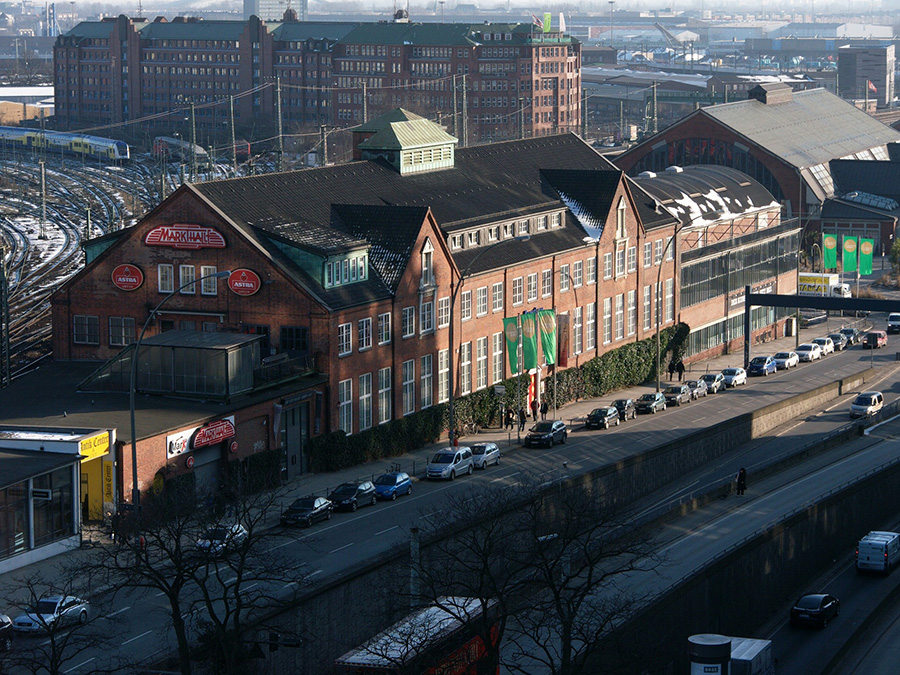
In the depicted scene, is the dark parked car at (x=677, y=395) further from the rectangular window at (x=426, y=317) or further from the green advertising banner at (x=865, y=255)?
the green advertising banner at (x=865, y=255)

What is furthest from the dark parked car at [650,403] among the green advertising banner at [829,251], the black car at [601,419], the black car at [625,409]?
the green advertising banner at [829,251]

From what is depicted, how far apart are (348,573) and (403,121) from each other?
47515mm

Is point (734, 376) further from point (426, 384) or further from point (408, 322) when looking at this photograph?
point (408, 322)

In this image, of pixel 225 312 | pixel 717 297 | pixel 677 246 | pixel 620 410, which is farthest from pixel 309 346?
pixel 717 297

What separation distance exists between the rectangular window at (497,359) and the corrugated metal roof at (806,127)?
2994 inches

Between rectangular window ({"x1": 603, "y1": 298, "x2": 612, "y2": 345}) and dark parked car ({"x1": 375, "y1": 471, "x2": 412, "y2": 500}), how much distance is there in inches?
1219

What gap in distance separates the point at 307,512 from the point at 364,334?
14680 millimetres

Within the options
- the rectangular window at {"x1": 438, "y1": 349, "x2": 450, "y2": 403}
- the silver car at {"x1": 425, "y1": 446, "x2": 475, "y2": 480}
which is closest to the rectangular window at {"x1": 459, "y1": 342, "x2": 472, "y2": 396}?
the rectangular window at {"x1": 438, "y1": 349, "x2": 450, "y2": 403}

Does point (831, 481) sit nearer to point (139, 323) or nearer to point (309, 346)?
point (309, 346)

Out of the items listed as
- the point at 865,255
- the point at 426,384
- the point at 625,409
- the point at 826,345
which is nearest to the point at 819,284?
the point at 865,255

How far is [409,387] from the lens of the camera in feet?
255

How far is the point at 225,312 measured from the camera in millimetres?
73000

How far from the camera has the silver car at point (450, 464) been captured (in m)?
70.6

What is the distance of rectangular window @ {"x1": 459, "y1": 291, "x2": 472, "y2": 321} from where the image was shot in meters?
81.6
